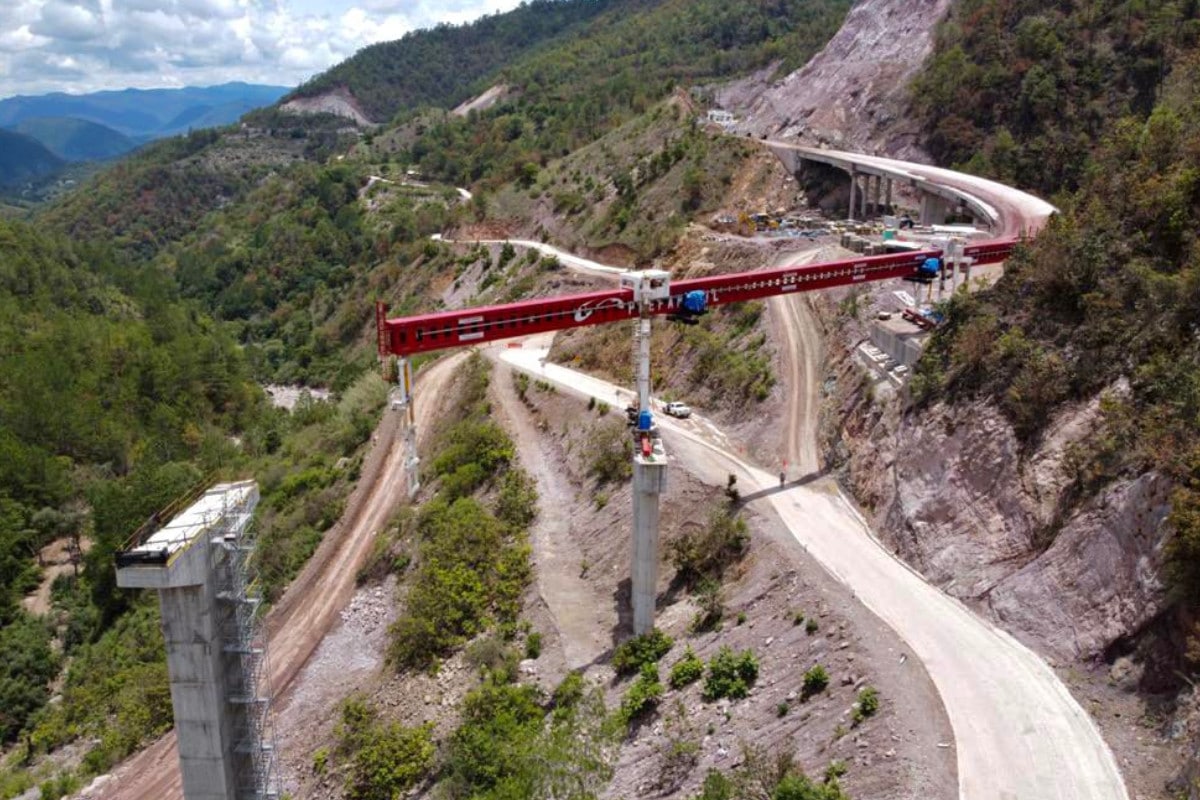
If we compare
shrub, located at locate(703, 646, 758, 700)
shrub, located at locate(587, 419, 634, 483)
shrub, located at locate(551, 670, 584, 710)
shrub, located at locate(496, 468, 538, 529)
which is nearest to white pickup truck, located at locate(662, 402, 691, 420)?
shrub, located at locate(587, 419, 634, 483)

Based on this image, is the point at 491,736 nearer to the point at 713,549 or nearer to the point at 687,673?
the point at 687,673

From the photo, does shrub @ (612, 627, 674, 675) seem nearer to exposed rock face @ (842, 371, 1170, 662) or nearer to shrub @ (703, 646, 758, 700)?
shrub @ (703, 646, 758, 700)

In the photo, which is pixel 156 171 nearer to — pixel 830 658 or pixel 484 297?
pixel 484 297

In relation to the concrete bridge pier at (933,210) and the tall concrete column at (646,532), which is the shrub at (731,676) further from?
the concrete bridge pier at (933,210)

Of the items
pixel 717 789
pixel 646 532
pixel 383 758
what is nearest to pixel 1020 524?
pixel 646 532

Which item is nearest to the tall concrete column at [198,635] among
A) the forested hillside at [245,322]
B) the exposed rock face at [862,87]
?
the forested hillside at [245,322]
